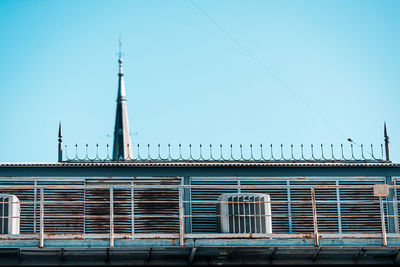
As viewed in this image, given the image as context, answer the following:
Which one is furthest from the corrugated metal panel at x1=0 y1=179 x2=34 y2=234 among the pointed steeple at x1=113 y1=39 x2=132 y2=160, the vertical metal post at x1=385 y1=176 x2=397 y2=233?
the pointed steeple at x1=113 y1=39 x2=132 y2=160

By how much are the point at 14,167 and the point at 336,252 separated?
→ 1125 centimetres

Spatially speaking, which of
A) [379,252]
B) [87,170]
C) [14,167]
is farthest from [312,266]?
[14,167]

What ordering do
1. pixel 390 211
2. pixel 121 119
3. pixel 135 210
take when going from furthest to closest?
pixel 121 119 → pixel 390 211 → pixel 135 210

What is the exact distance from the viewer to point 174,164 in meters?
21.3

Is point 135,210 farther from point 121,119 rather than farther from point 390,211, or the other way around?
point 121,119

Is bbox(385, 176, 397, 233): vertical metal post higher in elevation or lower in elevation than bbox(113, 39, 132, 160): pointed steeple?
lower

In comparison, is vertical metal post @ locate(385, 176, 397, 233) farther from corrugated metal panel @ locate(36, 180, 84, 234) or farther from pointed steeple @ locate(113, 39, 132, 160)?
pointed steeple @ locate(113, 39, 132, 160)

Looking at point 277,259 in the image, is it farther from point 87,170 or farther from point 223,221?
point 87,170

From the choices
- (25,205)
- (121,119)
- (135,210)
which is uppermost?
(121,119)

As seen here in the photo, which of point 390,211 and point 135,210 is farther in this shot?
point 390,211

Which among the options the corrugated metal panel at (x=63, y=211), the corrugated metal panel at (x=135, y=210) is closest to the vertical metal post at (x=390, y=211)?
the corrugated metal panel at (x=135, y=210)

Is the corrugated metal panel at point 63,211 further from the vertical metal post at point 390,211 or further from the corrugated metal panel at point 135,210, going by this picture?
the vertical metal post at point 390,211

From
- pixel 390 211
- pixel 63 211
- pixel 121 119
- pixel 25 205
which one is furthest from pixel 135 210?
pixel 121 119

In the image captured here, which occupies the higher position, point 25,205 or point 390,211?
point 25,205
